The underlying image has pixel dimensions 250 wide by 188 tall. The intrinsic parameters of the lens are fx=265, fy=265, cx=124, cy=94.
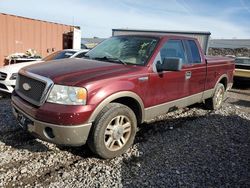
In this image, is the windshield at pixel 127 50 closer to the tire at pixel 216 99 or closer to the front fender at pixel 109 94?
the front fender at pixel 109 94

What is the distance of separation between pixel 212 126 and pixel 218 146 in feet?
3.49

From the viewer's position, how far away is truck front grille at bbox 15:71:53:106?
131 inches

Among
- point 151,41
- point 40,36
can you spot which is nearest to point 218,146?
point 151,41

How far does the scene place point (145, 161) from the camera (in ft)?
12.5

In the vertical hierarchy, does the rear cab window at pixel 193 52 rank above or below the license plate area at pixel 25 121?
above

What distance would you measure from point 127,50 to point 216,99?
10.5 feet

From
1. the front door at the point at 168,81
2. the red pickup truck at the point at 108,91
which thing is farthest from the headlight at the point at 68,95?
the front door at the point at 168,81

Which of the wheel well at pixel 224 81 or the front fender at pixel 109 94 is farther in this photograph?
the wheel well at pixel 224 81

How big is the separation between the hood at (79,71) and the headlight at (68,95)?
7cm

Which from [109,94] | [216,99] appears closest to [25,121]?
[109,94]

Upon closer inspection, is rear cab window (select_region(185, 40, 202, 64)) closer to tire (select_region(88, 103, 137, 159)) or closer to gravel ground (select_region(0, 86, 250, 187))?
gravel ground (select_region(0, 86, 250, 187))

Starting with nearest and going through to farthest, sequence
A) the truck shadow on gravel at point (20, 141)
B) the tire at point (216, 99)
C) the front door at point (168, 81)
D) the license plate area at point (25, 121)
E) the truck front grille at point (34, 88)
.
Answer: the truck front grille at point (34, 88) < the license plate area at point (25, 121) < the truck shadow on gravel at point (20, 141) < the front door at point (168, 81) < the tire at point (216, 99)

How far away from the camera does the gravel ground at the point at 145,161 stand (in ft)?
10.8

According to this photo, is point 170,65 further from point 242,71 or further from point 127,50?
point 242,71
